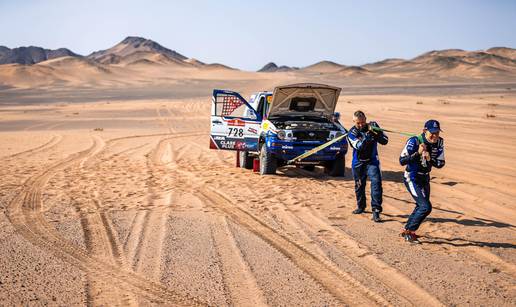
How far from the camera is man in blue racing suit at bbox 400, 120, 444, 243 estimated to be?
23.4ft

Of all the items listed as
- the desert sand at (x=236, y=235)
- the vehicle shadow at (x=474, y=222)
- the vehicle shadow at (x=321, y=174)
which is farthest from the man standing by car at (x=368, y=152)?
the vehicle shadow at (x=321, y=174)

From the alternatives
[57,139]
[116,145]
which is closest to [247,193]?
[116,145]

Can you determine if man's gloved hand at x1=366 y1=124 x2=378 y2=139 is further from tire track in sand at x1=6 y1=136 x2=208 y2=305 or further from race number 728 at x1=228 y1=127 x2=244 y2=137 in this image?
race number 728 at x1=228 y1=127 x2=244 y2=137

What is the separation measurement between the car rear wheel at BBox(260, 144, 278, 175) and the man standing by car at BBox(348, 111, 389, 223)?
155 inches

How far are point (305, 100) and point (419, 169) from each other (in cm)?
607

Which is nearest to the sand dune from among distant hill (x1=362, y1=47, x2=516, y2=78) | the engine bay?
the engine bay

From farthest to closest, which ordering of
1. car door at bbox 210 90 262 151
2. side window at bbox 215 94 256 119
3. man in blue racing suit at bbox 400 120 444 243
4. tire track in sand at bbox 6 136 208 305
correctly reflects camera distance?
side window at bbox 215 94 256 119 < car door at bbox 210 90 262 151 < man in blue racing suit at bbox 400 120 444 243 < tire track in sand at bbox 6 136 208 305

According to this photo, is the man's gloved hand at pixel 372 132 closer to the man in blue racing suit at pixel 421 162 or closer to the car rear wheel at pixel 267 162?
the man in blue racing suit at pixel 421 162

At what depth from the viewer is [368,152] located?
8625 mm

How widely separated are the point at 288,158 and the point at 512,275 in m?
6.56

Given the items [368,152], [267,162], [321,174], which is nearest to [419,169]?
[368,152]

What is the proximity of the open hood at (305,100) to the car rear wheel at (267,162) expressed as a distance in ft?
3.04

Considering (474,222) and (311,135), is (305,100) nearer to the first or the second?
(311,135)

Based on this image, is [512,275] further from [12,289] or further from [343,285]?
[12,289]
